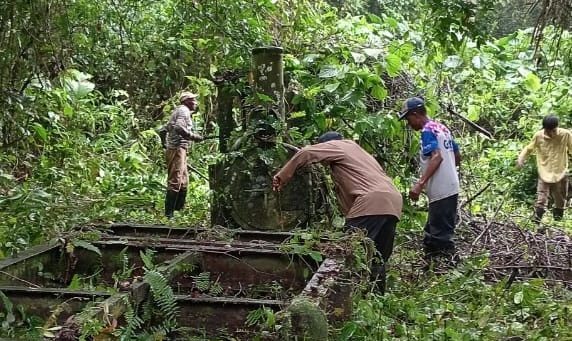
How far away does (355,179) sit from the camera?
19.9 feet

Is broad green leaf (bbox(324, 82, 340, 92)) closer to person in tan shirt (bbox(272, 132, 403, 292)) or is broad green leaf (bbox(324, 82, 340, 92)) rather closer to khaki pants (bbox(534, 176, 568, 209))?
person in tan shirt (bbox(272, 132, 403, 292))

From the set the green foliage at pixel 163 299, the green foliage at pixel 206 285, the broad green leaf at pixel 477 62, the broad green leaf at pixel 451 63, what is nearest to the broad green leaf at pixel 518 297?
the green foliage at pixel 206 285

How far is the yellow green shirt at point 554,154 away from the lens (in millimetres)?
10031

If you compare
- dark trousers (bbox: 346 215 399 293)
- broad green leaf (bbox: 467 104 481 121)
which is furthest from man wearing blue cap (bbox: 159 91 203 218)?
broad green leaf (bbox: 467 104 481 121)

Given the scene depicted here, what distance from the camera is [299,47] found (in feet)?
28.1

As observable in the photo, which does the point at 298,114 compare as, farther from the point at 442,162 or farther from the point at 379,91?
the point at 442,162

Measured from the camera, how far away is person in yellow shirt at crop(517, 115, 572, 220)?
10016 mm

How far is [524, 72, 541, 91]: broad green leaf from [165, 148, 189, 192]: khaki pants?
23.2 ft

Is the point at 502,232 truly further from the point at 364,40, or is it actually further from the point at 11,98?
the point at 11,98

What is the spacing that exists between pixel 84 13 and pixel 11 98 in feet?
5.47

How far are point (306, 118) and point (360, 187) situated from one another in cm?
183

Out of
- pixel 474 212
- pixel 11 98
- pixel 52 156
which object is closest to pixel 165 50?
pixel 52 156

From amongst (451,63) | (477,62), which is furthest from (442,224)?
(477,62)

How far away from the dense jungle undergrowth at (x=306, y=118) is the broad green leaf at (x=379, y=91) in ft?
0.04
